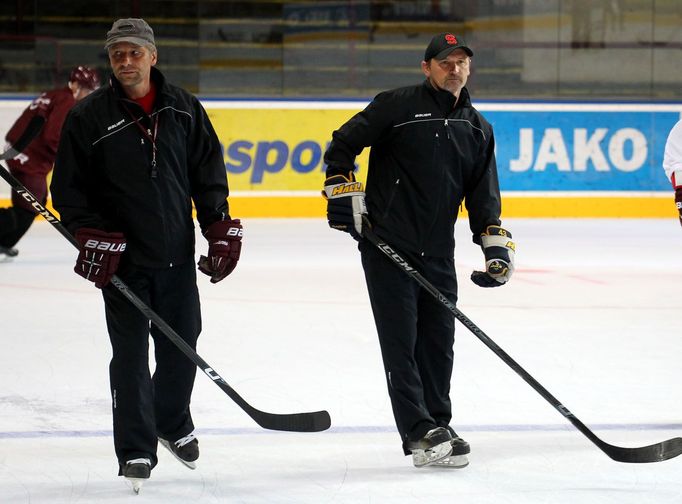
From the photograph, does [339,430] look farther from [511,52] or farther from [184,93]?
[511,52]

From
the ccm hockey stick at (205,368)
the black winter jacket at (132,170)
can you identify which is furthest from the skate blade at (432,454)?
the black winter jacket at (132,170)

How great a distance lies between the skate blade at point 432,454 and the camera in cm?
341

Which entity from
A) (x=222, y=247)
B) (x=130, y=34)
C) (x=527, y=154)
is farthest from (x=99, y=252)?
(x=527, y=154)

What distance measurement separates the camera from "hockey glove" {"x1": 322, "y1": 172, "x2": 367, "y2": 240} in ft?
11.5

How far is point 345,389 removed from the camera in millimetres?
4457

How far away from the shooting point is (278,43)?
12.1 m

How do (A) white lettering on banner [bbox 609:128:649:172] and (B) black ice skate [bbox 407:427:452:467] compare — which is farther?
(A) white lettering on banner [bbox 609:128:649:172]

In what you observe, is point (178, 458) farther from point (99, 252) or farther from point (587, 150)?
point (587, 150)

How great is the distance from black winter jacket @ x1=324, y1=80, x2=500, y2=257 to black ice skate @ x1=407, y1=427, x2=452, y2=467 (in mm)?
490

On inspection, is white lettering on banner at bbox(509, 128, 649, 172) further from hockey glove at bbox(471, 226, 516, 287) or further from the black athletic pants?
hockey glove at bbox(471, 226, 516, 287)

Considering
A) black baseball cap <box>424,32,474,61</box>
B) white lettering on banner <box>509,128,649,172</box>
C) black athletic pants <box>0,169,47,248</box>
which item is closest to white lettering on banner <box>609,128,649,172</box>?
white lettering on banner <box>509,128,649,172</box>

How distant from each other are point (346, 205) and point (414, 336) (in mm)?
401

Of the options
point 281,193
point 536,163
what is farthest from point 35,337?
point 536,163

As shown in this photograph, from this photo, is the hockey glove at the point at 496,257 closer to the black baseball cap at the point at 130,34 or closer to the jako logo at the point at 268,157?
the black baseball cap at the point at 130,34
